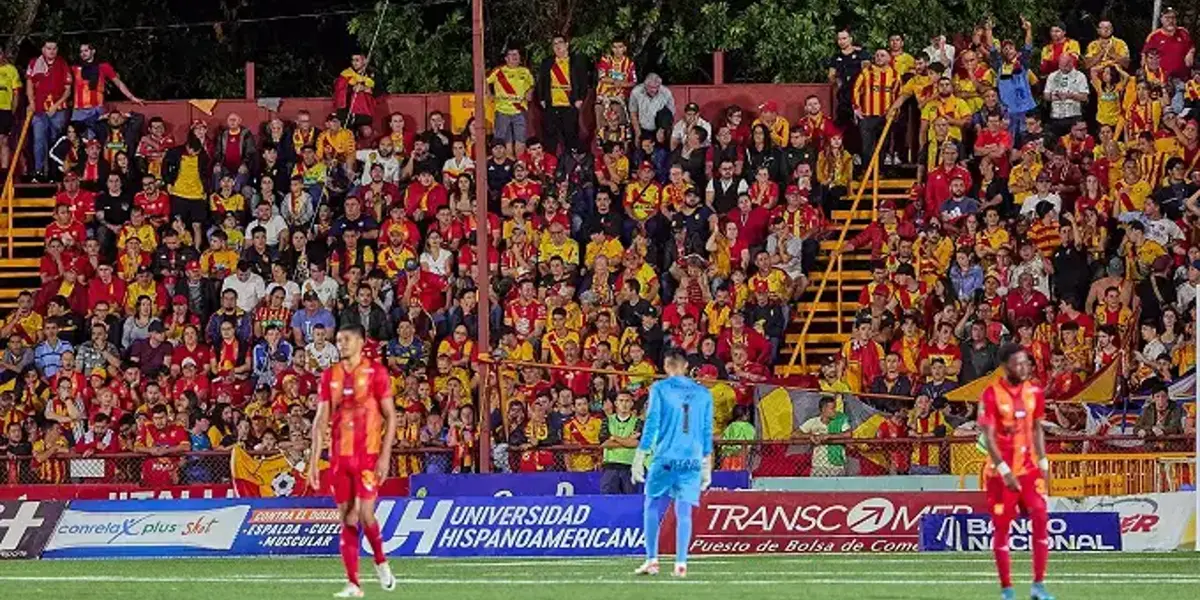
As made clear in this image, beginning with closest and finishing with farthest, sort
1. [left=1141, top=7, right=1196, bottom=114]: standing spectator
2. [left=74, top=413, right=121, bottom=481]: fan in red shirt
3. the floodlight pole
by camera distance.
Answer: the floodlight pole
[left=74, top=413, right=121, bottom=481]: fan in red shirt
[left=1141, top=7, right=1196, bottom=114]: standing spectator

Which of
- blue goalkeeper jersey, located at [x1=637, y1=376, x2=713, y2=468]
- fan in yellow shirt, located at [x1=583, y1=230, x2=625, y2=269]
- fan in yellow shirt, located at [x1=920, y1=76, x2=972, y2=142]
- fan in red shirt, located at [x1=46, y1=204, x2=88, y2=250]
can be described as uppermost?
fan in yellow shirt, located at [x1=920, y1=76, x2=972, y2=142]

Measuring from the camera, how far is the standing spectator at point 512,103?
3381 centimetres

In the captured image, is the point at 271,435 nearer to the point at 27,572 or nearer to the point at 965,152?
the point at 27,572

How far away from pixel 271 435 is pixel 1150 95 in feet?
36.0

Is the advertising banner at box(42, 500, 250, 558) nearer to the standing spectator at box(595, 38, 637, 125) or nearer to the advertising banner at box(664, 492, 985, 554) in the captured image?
the advertising banner at box(664, 492, 985, 554)

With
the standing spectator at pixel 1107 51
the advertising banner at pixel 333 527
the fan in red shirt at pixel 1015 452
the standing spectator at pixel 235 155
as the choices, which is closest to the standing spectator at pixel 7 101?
the standing spectator at pixel 235 155

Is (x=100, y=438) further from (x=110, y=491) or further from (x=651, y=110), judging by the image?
(x=651, y=110)

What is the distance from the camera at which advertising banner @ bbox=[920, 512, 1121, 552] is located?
25.1 meters

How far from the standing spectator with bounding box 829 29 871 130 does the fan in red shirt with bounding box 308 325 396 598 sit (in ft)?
53.2

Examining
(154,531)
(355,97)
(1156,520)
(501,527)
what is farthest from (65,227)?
(1156,520)

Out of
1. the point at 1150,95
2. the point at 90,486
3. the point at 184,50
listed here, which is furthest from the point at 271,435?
the point at 184,50

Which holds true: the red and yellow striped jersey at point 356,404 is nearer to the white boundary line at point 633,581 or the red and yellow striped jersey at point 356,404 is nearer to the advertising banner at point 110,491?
the white boundary line at point 633,581

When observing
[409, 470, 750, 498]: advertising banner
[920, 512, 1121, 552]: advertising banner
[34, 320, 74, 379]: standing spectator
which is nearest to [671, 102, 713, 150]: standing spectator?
[409, 470, 750, 498]: advertising banner

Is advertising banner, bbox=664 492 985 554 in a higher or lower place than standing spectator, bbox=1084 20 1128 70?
lower
